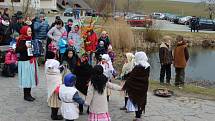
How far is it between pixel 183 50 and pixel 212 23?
37465 millimetres

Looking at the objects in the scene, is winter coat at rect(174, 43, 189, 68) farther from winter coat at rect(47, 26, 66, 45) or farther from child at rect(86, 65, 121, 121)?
child at rect(86, 65, 121, 121)

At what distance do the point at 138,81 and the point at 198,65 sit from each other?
1816 cm

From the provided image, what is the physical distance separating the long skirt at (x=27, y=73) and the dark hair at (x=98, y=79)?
284 centimetres

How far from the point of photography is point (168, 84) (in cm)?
1582

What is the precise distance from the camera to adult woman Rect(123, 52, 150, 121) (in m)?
9.70

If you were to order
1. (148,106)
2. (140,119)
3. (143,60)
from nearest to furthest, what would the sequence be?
(143,60), (140,119), (148,106)

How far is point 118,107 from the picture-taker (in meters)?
11.6

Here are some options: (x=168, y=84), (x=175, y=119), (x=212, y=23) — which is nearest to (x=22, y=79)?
(x=175, y=119)

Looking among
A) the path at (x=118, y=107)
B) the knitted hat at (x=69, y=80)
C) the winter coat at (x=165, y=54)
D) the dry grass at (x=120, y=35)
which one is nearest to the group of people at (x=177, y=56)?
the winter coat at (x=165, y=54)

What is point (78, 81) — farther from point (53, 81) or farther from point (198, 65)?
point (198, 65)

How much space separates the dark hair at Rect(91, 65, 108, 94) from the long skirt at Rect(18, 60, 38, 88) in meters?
2.84

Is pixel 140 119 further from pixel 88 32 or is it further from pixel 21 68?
pixel 88 32

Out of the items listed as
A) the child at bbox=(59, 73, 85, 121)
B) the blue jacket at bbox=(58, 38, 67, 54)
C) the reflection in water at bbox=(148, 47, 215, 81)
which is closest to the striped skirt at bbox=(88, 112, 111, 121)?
the child at bbox=(59, 73, 85, 121)

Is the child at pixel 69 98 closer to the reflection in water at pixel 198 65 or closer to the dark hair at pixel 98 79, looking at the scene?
the dark hair at pixel 98 79
